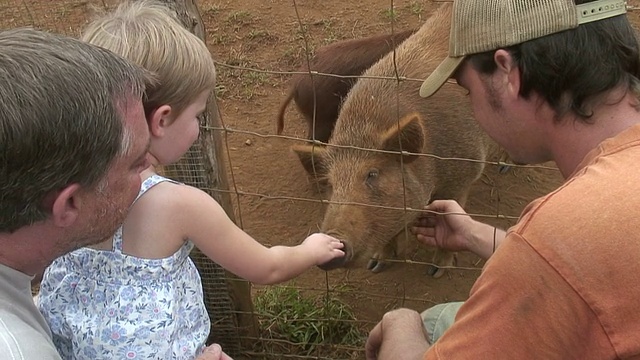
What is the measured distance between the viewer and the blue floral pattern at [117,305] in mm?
1957

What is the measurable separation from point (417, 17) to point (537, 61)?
4.49 meters

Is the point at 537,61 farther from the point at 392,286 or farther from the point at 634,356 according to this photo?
the point at 392,286

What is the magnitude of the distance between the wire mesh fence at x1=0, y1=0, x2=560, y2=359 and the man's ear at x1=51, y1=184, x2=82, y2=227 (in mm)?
1162

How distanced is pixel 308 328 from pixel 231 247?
1.63m

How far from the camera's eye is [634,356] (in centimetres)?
140

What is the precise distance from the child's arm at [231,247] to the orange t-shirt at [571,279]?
2.51 feet

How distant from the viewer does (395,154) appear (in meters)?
3.85

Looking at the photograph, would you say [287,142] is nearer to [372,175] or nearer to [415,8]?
[372,175]

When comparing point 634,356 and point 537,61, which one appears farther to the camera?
point 537,61

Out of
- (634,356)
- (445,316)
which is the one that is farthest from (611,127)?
(445,316)

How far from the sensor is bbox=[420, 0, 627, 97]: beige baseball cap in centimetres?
176

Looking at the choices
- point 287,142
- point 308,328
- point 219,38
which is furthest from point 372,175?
point 219,38

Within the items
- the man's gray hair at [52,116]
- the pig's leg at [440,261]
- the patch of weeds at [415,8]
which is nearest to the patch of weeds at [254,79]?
the patch of weeds at [415,8]

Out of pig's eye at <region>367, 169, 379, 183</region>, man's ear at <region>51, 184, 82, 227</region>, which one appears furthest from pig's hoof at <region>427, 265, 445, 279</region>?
man's ear at <region>51, 184, 82, 227</region>
